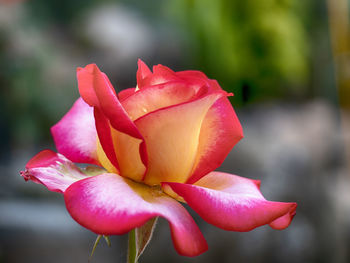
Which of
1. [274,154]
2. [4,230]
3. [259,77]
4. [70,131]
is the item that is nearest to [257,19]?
[259,77]

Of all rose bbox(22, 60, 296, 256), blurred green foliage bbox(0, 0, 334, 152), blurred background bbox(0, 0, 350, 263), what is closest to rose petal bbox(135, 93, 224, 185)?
rose bbox(22, 60, 296, 256)

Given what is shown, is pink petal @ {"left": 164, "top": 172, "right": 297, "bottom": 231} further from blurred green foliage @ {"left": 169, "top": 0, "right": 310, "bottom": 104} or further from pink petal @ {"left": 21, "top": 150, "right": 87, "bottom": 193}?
blurred green foliage @ {"left": 169, "top": 0, "right": 310, "bottom": 104}

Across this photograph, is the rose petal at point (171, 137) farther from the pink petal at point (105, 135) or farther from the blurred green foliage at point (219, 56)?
the blurred green foliage at point (219, 56)

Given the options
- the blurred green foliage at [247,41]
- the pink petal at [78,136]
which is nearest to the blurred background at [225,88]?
the blurred green foliage at [247,41]

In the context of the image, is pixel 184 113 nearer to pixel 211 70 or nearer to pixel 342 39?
pixel 211 70

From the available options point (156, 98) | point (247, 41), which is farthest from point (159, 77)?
point (247, 41)

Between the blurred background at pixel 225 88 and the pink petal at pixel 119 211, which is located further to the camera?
the blurred background at pixel 225 88

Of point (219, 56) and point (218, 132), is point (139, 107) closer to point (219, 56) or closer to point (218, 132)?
point (218, 132)
